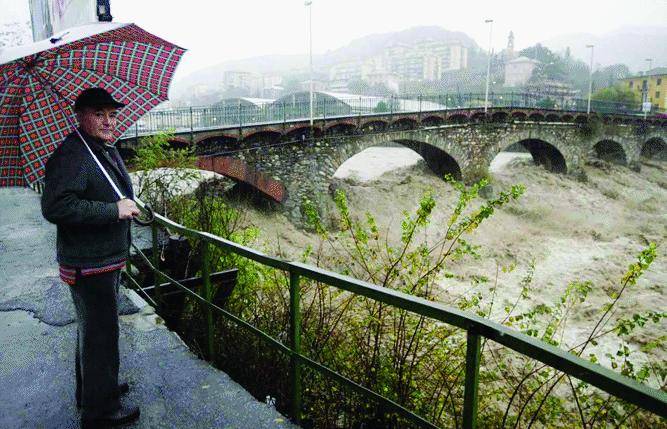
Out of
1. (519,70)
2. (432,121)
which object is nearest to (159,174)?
Answer: (432,121)

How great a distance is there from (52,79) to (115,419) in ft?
5.95

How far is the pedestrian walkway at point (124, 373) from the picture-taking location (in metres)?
2.66

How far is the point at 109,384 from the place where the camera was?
7.98ft

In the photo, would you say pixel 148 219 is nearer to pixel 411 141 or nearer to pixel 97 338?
pixel 97 338

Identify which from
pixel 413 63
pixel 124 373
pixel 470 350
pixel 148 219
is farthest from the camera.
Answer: pixel 413 63

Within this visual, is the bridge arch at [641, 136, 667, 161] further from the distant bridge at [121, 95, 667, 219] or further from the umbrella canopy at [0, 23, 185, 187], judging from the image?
the umbrella canopy at [0, 23, 185, 187]

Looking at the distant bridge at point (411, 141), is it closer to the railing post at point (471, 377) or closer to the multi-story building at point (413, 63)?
the railing post at point (471, 377)

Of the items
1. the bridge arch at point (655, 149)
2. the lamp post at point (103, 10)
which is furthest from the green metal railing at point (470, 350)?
the bridge arch at point (655, 149)

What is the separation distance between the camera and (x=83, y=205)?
2113 mm

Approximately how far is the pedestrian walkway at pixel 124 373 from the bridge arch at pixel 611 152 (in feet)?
135

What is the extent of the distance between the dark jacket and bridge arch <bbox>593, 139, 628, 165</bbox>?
42.0 metres

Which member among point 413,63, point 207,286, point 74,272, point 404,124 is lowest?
point 207,286

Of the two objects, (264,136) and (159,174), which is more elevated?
(264,136)

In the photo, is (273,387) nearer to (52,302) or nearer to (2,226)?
(52,302)
